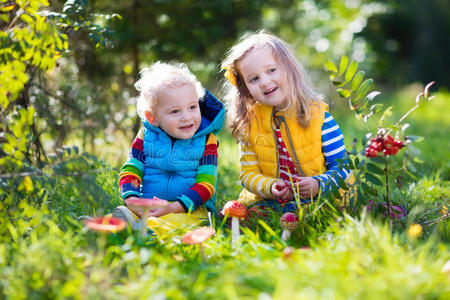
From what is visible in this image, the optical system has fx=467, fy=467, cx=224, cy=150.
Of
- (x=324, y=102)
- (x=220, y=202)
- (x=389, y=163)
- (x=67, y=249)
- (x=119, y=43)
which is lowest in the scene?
(x=220, y=202)

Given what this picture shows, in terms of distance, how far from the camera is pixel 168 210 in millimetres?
2809

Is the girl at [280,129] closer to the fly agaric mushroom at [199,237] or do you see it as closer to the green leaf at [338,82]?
the green leaf at [338,82]

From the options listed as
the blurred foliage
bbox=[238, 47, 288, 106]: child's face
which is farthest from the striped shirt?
the blurred foliage

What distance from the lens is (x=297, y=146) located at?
303cm

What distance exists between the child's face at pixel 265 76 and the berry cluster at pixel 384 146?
85 cm

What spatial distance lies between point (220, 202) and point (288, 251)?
5.01 ft

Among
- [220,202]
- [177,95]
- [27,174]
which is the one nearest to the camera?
[27,174]

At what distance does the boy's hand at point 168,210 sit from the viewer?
2.79m

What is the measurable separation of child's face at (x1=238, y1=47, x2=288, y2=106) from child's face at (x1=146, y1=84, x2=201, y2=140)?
1.22ft

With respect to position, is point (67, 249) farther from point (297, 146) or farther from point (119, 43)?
point (119, 43)

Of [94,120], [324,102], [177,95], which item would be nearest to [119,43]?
[94,120]

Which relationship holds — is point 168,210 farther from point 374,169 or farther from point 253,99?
point 374,169

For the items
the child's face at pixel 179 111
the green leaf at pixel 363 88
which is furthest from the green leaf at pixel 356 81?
the child's face at pixel 179 111

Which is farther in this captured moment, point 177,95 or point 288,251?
point 177,95
